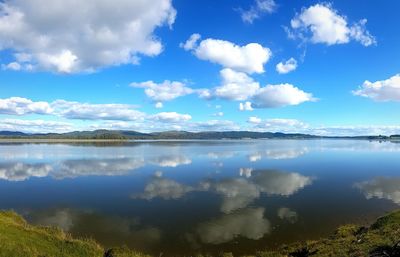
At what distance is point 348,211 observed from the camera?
118 feet

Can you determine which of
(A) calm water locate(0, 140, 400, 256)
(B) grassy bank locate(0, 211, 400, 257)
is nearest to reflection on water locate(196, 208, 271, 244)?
(A) calm water locate(0, 140, 400, 256)

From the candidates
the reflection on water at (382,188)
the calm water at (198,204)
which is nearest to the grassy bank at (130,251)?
the calm water at (198,204)

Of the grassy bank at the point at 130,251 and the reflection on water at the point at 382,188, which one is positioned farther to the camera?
the reflection on water at the point at 382,188

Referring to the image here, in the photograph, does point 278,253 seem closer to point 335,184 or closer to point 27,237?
point 27,237

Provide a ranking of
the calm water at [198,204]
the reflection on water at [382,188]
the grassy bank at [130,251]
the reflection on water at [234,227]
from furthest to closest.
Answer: the reflection on water at [382,188]
the calm water at [198,204]
the reflection on water at [234,227]
the grassy bank at [130,251]

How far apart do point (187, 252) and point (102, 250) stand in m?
5.56

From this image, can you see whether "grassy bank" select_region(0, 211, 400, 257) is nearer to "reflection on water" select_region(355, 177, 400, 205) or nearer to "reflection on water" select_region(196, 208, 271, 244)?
"reflection on water" select_region(196, 208, 271, 244)

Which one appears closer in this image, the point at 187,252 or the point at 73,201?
the point at 187,252

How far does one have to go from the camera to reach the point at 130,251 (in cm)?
2305

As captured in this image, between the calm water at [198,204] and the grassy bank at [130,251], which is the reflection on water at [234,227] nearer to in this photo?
the calm water at [198,204]

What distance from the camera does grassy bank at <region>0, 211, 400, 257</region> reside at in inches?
781

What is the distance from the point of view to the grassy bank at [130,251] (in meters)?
19.8

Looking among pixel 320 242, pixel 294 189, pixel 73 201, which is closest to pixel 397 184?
pixel 294 189

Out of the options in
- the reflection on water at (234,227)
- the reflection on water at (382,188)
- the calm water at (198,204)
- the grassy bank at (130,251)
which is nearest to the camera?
the grassy bank at (130,251)
